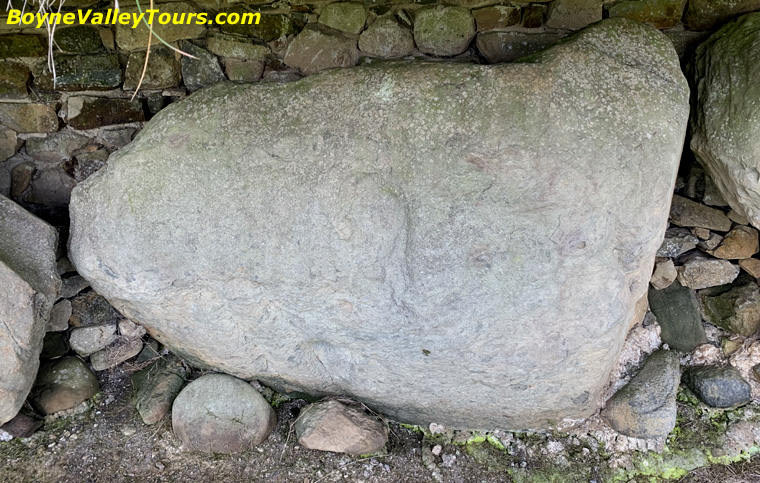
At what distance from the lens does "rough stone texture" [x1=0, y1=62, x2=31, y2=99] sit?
89.8 inches

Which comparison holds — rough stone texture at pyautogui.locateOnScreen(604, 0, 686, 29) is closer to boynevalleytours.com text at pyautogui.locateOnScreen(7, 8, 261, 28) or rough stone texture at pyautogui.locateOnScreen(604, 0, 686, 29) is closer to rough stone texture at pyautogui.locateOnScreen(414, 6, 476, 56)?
rough stone texture at pyautogui.locateOnScreen(414, 6, 476, 56)

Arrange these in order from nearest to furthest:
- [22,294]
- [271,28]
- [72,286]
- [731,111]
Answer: [731,111] → [22,294] → [271,28] → [72,286]

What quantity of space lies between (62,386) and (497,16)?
2.39 metres

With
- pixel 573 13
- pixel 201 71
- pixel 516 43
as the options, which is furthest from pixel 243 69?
pixel 573 13

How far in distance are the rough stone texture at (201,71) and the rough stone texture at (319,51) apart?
0.30 metres

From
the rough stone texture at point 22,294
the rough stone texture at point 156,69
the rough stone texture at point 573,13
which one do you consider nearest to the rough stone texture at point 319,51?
the rough stone texture at point 156,69

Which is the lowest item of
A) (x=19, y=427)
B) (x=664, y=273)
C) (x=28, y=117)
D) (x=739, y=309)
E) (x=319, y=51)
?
(x=19, y=427)

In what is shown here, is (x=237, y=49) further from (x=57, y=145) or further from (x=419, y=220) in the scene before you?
(x=419, y=220)

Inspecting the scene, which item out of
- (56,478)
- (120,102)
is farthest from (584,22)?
(56,478)

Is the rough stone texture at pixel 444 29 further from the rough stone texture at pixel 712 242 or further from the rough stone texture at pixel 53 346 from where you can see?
the rough stone texture at pixel 53 346

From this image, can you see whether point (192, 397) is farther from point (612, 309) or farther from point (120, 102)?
point (612, 309)

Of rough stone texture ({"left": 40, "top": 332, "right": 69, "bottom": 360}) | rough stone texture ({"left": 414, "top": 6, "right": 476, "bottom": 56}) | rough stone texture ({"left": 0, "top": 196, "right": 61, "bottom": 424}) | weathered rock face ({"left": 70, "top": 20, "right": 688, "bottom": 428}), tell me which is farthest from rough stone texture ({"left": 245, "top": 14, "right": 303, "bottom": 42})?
rough stone texture ({"left": 40, "top": 332, "right": 69, "bottom": 360})

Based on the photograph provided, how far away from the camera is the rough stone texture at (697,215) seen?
241 centimetres

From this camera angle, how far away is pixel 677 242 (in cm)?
252
